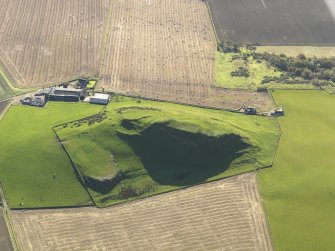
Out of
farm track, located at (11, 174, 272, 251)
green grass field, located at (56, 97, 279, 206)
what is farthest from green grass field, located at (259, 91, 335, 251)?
green grass field, located at (56, 97, 279, 206)

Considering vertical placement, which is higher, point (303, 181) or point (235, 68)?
point (235, 68)

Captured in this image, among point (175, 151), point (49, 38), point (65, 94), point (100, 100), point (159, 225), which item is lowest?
point (159, 225)

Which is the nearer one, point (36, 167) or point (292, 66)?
point (36, 167)

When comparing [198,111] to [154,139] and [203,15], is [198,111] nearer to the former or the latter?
[154,139]

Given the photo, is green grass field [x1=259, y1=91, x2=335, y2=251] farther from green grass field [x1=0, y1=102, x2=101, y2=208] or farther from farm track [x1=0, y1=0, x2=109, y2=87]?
farm track [x1=0, y1=0, x2=109, y2=87]

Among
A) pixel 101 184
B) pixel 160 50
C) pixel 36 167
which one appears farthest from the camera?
pixel 160 50

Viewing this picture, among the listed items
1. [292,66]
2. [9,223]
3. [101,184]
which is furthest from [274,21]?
[9,223]

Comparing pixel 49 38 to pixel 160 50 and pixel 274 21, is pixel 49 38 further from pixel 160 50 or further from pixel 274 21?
pixel 274 21

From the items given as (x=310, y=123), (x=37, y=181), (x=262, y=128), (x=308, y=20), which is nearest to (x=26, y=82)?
(x=37, y=181)
